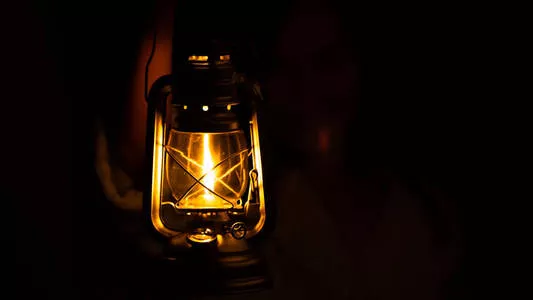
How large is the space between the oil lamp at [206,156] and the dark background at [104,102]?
22 cm

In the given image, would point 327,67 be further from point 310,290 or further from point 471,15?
point 310,290

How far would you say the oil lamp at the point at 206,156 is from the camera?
103 cm

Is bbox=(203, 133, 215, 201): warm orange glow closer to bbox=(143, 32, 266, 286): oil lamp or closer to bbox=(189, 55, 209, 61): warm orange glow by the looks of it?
bbox=(143, 32, 266, 286): oil lamp

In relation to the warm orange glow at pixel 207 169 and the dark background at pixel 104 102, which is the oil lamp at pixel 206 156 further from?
the dark background at pixel 104 102

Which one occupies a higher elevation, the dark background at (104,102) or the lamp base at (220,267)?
the dark background at (104,102)

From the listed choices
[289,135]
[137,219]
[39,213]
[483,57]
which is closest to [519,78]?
[483,57]

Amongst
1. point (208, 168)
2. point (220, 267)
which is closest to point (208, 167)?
point (208, 168)

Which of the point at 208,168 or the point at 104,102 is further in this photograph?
the point at 104,102

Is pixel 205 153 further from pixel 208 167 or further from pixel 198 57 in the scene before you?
pixel 198 57

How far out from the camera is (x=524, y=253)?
1.26 meters

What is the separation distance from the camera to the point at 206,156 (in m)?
1.10

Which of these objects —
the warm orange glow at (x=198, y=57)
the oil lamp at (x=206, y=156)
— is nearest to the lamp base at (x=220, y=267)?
the oil lamp at (x=206, y=156)

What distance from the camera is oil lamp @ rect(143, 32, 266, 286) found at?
1.03 meters

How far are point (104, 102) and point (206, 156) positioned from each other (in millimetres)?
286
